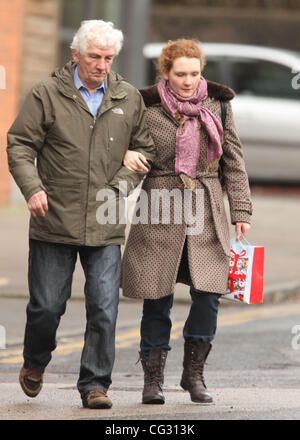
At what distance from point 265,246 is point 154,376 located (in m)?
6.56

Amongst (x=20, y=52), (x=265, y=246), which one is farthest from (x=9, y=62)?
(x=265, y=246)

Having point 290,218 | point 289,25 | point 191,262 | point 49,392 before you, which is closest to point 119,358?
point 49,392

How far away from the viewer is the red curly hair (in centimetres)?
619

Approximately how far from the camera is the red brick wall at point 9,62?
14.7 meters

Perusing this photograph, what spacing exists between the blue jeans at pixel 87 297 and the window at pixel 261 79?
1064 centimetres

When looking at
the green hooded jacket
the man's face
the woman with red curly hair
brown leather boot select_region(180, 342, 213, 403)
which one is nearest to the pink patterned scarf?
the woman with red curly hair

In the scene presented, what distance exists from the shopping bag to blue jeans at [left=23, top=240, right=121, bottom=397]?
57 centimetres

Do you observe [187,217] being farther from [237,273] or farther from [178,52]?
[178,52]

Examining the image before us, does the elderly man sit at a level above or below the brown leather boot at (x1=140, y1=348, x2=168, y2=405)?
above

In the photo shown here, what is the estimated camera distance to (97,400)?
20.0 ft

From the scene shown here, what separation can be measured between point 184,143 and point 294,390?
1.50 metres

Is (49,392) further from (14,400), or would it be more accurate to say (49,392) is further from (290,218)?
(290,218)

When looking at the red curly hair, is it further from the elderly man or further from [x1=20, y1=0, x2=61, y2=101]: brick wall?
[x1=20, y1=0, x2=61, y2=101]: brick wall

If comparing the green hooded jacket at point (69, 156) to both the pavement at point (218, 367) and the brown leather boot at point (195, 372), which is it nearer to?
the brown leather boot at point (195, 372)
